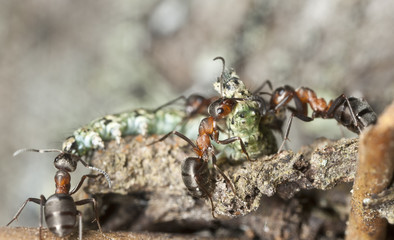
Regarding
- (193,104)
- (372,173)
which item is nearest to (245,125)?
(372,173)

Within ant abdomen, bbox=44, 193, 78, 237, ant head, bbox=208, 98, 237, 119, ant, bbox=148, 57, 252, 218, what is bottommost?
ant abdomen, bbox=44, 193, 78, 237

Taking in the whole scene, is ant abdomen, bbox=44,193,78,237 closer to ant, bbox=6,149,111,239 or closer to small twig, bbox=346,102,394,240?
ant, bbox=6,149,111,239

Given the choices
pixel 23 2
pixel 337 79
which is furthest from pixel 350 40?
pixel 23 2

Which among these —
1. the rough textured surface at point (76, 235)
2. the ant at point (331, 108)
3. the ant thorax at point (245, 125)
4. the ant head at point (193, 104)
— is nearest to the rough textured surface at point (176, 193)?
the ant thorax at point (245, 125)

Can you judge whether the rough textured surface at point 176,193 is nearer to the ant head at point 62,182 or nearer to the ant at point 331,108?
the ant head at point 62,182

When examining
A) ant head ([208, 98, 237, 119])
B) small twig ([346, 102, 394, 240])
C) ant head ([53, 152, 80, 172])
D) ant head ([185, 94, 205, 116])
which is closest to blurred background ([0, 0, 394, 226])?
ant head ([185, 94, 205, 116])

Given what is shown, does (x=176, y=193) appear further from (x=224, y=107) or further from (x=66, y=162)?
(x=66, y=162)

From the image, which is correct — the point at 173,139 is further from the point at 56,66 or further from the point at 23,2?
the point at 23,2
